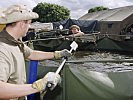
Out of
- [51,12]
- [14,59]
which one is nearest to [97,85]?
[14,59]

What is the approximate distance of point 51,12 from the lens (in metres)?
74.7

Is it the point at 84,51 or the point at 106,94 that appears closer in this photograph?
the point at 106,94

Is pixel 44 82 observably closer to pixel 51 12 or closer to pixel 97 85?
pixel 97 85

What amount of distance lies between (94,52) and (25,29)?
34.8ft

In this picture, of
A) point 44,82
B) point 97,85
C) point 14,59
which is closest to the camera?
point 44,82

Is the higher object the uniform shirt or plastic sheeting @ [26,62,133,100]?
the uniform shirt

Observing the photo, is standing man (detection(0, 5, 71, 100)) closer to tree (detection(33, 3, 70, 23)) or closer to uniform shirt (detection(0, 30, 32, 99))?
uniform shirt (detection(0, 30, 32, 99))

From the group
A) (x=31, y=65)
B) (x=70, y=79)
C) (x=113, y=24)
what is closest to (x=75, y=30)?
(x=31, y=65)

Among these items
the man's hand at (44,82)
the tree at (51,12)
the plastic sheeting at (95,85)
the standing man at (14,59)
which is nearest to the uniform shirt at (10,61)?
the standing man at (14,59)

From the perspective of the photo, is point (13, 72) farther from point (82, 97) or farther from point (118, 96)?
point (118, 96)

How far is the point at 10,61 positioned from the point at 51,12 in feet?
240

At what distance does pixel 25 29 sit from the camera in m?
2.69

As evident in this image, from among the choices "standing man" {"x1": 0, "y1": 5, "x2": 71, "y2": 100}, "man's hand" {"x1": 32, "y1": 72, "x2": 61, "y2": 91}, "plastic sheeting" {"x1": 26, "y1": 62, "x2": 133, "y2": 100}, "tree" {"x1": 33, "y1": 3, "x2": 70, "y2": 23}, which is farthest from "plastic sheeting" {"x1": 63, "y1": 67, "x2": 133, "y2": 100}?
"tree" {"x1": 33, "y1": 3, "x2": 70, "y2": 23}

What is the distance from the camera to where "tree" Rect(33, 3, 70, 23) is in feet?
236
